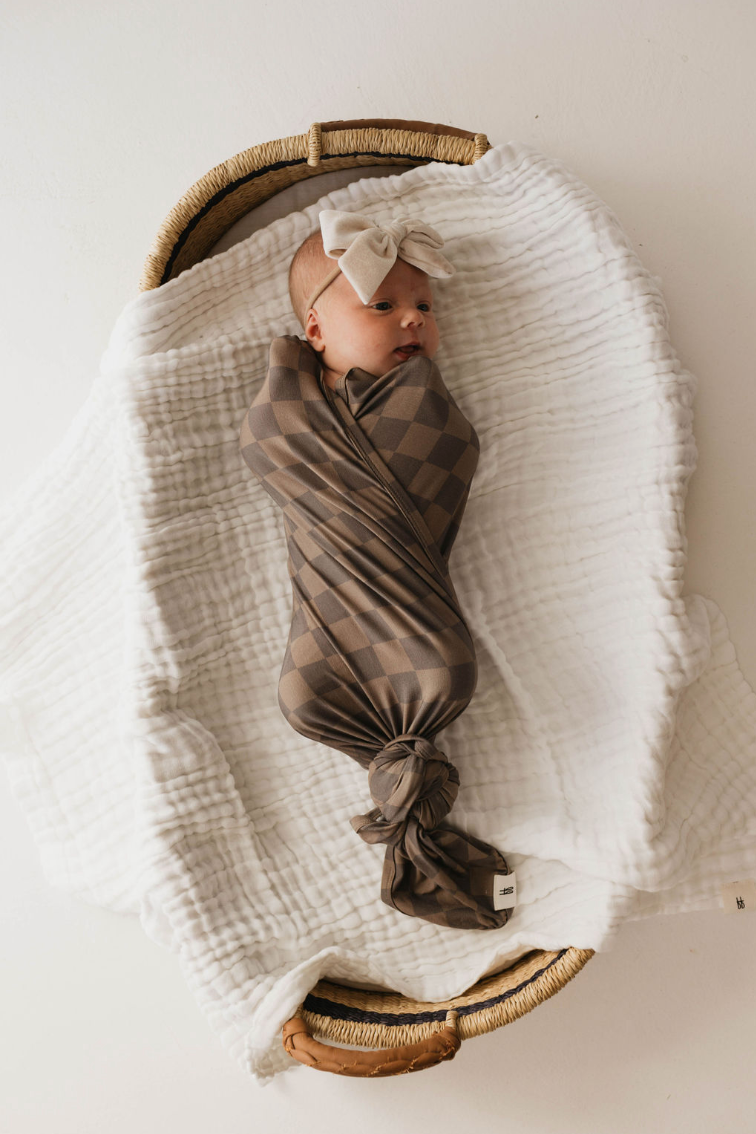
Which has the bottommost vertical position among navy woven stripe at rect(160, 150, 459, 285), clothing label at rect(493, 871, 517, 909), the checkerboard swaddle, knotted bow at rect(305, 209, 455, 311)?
clothing label at rect(493, 871, 517, 909)

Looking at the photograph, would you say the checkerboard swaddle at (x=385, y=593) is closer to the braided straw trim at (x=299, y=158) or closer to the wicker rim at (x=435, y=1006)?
the wicker rim at (x=435, y=1006)

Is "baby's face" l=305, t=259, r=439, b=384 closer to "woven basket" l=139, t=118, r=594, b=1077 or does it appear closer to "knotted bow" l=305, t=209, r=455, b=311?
"knotted bow" l=305, t=209, r=455, b=311

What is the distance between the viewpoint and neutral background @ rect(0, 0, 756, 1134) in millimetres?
1321

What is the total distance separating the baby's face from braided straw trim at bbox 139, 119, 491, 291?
224 mm

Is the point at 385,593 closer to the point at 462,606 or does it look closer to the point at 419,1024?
the point at 462,606

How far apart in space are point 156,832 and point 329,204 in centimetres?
105

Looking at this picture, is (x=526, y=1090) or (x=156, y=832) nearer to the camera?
(x=156, y=832)

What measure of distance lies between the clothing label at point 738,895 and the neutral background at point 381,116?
0.14 metres

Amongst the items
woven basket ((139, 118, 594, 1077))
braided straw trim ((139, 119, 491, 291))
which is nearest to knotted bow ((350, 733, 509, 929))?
woven basket ((139, 118, 594, 1077))

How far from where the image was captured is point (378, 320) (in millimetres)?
1185

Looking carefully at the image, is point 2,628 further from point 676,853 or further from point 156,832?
point 676,853

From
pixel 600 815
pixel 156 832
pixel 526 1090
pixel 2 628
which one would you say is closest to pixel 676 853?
pixel 600 815

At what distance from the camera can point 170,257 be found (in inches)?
50.8

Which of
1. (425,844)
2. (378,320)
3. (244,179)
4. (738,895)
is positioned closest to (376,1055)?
(425,844)
